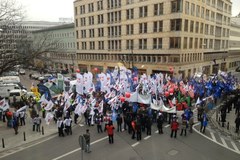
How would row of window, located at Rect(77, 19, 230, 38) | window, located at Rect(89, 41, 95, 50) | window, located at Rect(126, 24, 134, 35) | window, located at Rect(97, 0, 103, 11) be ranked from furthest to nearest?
window, located at Rect(89, 41, 95, 50) < window, located at Rect(97, 0, 103, 11) < window, located at Rect(126, 24, 134, 35) < row of window, located at Rect(77, 19, 230, 38)

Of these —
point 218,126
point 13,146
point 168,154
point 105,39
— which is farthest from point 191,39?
point 13,146

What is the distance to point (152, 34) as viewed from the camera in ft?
143

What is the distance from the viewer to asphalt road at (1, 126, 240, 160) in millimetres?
12837

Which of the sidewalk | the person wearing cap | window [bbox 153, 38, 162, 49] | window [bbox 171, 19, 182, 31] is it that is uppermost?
window [bbox 171, 19, 182, 31]

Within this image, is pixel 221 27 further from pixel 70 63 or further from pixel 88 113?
pixel 88 113

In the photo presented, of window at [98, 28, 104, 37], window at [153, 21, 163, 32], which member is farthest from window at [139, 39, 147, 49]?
window at [98, 28, 104, 37]

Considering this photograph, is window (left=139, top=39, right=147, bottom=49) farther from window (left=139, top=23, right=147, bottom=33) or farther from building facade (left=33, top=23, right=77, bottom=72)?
building facade (left=33, top=23, right=77, bottom=72)

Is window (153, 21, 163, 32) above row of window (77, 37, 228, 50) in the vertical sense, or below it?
above

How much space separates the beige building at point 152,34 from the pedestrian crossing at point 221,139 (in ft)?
74.4

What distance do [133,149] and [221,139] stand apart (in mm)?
6328

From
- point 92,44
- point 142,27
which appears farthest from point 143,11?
point 92,44

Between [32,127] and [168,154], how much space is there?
1092 cm

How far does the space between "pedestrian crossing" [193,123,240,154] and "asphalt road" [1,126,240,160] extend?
511 mm

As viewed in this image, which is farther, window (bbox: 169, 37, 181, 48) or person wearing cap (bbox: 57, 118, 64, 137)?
window (bbox: 169, 37, 181, 48)
